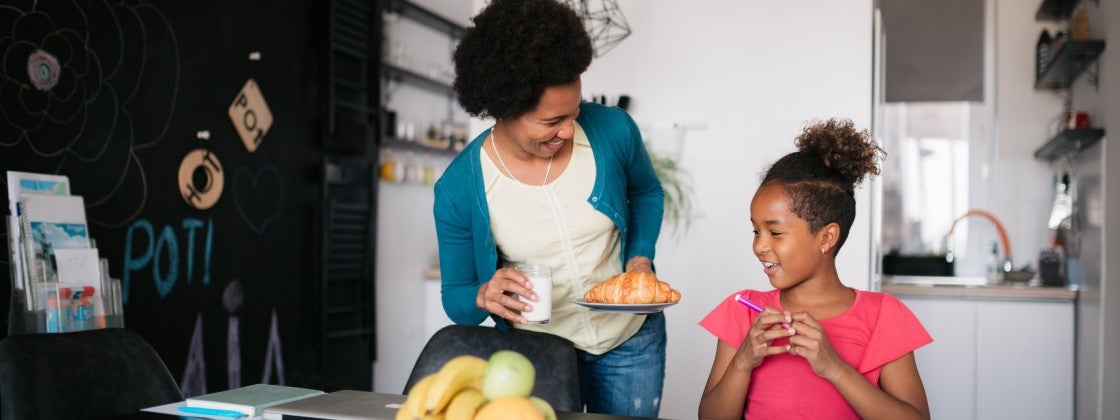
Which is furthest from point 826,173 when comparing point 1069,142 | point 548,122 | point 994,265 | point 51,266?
point 994,265

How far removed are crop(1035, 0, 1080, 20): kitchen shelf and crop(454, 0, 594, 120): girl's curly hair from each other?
338 cm

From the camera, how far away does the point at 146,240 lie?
338 cm

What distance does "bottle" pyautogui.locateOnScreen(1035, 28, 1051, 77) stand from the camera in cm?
433

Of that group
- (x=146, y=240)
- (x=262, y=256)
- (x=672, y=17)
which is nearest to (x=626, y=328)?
(x=672, y=17)

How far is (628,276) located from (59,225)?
1842mm

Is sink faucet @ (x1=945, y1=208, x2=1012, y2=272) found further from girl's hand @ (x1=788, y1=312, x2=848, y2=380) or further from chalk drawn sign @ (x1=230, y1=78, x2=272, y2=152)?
chalk drawn sign @ (x1=230, y1=78, x2=272, y2=152)

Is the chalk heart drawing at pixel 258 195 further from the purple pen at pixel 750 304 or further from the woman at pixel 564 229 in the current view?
the purple pen at pixel 750 304

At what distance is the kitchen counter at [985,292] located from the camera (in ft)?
12.0

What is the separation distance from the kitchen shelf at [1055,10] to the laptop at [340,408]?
12.9ft

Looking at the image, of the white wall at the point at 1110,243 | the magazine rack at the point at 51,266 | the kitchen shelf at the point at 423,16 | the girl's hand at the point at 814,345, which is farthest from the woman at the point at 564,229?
the kitchen shelf at the point at 423,16

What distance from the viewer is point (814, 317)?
1.71 metres

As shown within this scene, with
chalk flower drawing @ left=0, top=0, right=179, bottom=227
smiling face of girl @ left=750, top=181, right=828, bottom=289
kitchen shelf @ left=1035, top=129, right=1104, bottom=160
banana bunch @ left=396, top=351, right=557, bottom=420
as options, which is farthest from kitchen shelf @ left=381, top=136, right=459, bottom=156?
banana bunch @ left=396, top=351, right=557, bottom=420

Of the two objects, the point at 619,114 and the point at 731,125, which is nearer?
the point at 619,114

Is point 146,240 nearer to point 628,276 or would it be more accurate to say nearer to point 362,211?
point 362,211
